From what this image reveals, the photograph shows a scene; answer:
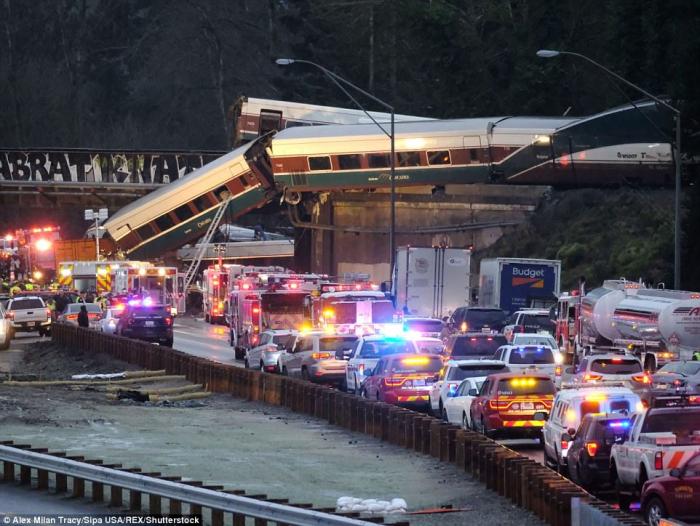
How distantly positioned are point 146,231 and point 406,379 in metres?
41.8

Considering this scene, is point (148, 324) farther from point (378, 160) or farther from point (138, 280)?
point (378, 160)

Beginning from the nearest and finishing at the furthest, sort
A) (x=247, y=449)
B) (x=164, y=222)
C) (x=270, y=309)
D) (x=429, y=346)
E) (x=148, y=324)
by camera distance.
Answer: (x=247, y=449) < (x=429, y=346) < (x=270, y=309) < (x=148, y=324) < (x=164, y=222)

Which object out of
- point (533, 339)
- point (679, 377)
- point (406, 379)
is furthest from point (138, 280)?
point (679, 377)

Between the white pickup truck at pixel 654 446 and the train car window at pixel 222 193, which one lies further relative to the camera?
the train car window at pixel 222 193

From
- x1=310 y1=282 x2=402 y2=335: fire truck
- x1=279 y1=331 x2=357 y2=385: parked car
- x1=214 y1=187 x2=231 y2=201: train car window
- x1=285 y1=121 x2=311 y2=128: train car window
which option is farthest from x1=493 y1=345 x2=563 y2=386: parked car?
x1=285 y1=121 x2=311 y2=128: train car window

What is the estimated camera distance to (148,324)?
183 ft

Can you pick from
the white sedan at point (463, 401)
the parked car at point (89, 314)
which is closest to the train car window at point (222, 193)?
the parked car at point (89, 314)

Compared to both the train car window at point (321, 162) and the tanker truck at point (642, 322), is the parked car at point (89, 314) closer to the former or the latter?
the train car window at point (321, 162)

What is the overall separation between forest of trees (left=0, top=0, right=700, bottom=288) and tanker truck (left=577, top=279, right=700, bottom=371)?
24.1ft

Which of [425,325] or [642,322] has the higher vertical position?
[642,322]

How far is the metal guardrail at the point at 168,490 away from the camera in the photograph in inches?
617

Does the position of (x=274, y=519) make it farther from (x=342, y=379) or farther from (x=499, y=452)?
(x=342, y=379)

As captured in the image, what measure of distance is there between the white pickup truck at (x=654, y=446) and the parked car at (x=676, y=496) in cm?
103

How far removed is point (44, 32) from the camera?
6107 inches
